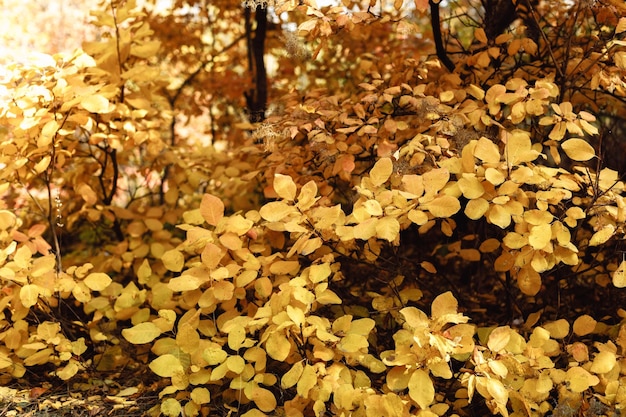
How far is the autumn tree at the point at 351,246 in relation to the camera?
1.48 metres

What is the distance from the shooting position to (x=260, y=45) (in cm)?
304

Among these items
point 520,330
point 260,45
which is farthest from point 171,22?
point 520,330

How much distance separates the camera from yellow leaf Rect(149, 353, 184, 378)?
1.64 m

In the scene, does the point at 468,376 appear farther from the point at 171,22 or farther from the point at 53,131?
the point at 171,22

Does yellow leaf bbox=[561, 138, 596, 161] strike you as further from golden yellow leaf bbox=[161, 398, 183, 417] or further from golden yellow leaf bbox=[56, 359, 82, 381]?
golden yellow leaf bbox=[56, 359, 82, 381]

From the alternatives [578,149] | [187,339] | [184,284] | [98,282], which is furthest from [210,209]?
[578,149]

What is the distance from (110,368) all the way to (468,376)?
135cm

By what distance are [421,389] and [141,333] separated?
32.4 inches

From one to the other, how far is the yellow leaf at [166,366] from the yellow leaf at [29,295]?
1.49 feet

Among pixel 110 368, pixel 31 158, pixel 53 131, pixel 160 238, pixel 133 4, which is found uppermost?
pixel 133 4

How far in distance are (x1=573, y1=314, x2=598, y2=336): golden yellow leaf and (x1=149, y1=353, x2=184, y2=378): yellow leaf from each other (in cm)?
111

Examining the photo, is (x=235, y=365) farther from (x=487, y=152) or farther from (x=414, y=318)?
(x=487, y=152)

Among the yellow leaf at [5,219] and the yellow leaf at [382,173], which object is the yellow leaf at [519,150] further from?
the yellow leaf at [5,219]

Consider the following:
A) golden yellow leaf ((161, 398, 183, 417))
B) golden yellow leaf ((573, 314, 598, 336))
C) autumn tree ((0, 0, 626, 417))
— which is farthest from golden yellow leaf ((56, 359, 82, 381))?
golden yellow leaf ((573, 314, 598, 336))
